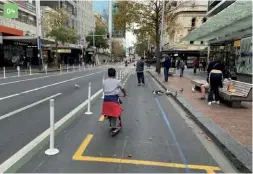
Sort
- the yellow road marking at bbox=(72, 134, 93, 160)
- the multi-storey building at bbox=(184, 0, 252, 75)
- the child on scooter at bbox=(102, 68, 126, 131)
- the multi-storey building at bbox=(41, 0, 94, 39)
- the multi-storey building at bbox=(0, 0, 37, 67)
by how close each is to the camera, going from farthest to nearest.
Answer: the multi-storey building at bbox=(41, 0, 94, 39), the multi-storey building at bbox=(0, 0, 37, 67), the multi-storey building at bbox=(184, 0, 252, 75), the child on scooter at bbox=(102, 68, 126, 131), the yellow road marking at bbox=(72, 134, 93, 160)

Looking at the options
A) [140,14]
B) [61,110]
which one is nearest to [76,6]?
[140,14]

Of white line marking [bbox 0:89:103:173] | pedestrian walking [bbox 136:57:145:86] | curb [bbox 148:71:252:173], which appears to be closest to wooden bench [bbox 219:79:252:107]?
curb [bbox 148:71:252:173]

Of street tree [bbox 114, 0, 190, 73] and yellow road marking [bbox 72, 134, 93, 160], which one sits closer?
yellow road marking [bbox 72, 134, 93, 160]

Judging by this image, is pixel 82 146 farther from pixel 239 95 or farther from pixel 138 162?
pixel 239 95

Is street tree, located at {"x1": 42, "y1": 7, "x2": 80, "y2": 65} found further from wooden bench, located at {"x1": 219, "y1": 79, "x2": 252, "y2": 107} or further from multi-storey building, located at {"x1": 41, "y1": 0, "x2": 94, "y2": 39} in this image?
wooden bench, located at {"x1": 219, "y1": 79, "x2": 252, "y2": 107}

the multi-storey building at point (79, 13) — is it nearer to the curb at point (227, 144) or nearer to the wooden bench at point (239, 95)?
the wooden bench at point (239, 95)

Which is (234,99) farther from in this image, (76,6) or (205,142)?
(76,6)

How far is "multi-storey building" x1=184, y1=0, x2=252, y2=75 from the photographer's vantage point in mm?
15068

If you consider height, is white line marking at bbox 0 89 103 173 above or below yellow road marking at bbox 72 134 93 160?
above

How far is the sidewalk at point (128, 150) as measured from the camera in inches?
196

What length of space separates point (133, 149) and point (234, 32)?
21.1m

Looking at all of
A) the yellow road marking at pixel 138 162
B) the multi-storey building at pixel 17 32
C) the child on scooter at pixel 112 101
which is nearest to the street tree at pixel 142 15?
the multi-storey building at pixel 17 32

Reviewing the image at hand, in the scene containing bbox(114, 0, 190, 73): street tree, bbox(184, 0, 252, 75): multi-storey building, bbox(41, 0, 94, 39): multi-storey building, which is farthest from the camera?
bbox(41, 0, 94, 39): multi-storey building

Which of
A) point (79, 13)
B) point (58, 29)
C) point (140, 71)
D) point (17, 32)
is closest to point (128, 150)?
point (140, 71)
